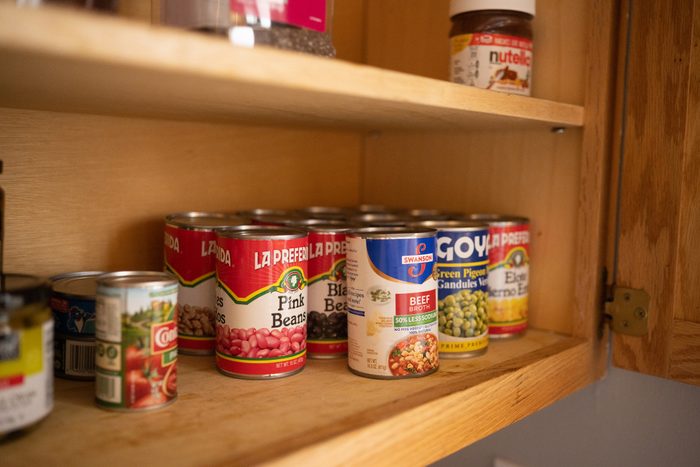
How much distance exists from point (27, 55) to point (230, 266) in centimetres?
37

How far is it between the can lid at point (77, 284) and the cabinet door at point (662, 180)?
0.76 m

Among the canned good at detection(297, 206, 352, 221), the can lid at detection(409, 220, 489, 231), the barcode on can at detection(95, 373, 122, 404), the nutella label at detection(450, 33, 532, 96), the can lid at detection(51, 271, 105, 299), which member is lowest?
the barcode on can at detection(95, 373, 122, 404)

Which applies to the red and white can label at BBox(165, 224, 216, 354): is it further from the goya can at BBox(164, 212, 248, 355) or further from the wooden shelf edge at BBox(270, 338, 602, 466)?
the wooden shelf edge at BBox(270, 338, 602, 466)

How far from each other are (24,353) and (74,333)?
0.18 meters

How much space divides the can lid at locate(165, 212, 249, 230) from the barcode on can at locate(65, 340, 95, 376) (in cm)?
21

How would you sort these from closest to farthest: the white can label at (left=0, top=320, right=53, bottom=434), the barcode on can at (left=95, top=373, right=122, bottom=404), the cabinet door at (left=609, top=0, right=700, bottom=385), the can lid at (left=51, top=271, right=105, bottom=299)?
1. the white can label at (left=0, top=320, right=53, bottom=434)
2. the barcode on can at (left=95, top=373, right=122, bottom=404)
3. the can lid at (left=51, top=271, right=105, bottom=299)
4. the cabinet door at (left=609, top=0, right=700, bottom=385)

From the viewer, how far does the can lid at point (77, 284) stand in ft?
2.62

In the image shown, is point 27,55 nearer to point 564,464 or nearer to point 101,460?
point 101,460

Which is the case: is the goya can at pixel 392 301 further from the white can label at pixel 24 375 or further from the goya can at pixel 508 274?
the white can label at pixel 24 375

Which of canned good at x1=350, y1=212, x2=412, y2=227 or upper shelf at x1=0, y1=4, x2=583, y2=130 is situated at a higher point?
upper shelf at x1=0, y1=4, x2=583, y2=130

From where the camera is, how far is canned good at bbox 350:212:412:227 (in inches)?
38.1

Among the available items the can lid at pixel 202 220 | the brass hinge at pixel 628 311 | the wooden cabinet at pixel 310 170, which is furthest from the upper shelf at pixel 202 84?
→ the brass hinge at pixel 628 311

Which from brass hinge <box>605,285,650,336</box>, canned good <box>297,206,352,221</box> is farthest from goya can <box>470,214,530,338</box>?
canned good <box>297,206,352,221</box>

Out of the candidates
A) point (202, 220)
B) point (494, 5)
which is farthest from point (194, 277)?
point (494, 5)
